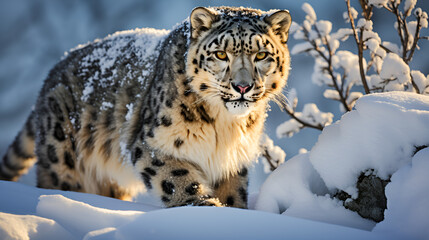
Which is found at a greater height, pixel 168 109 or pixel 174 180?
pixel 168 109

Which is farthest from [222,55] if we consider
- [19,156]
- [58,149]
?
[19,156]

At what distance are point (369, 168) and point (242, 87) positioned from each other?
47.9 inches

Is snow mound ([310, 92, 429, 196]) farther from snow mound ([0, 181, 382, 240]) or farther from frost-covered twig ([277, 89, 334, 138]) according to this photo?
frost-covered twig ([277, 89, 334, 138])

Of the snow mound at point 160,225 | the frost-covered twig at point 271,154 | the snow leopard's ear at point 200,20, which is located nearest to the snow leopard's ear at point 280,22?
the snow leopard's ear at point 200,20

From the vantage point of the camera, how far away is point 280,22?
413 cm

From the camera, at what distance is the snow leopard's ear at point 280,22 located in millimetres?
4055

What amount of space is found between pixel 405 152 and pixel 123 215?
1858 millimetres

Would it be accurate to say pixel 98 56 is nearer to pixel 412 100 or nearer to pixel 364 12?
pixel 364 12

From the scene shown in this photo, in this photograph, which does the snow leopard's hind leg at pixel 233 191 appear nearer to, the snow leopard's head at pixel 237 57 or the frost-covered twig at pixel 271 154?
the snow leopard's head at pixel 237 57

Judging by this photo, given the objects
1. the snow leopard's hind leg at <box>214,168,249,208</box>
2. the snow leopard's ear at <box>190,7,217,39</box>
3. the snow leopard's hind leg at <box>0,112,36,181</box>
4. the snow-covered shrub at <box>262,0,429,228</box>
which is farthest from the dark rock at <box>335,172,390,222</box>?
the snow leopard's hind leg at <box>0,112,36,181</box>

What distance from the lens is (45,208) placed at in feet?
9.33

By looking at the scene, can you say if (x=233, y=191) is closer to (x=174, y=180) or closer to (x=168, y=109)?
(x=174, y=180)

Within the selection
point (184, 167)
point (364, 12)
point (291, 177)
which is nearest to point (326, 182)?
point (291, 177)

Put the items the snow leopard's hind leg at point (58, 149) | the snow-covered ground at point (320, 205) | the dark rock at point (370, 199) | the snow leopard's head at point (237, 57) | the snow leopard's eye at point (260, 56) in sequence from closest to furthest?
the snow-covered ground at point (320, 205) → the dark rock at point (370, 199) → the snow leopard's head at point (237, 57) → the snow leopard's eye at point (260, 56) → the snow leopard's hind leg at point (58, 149)
